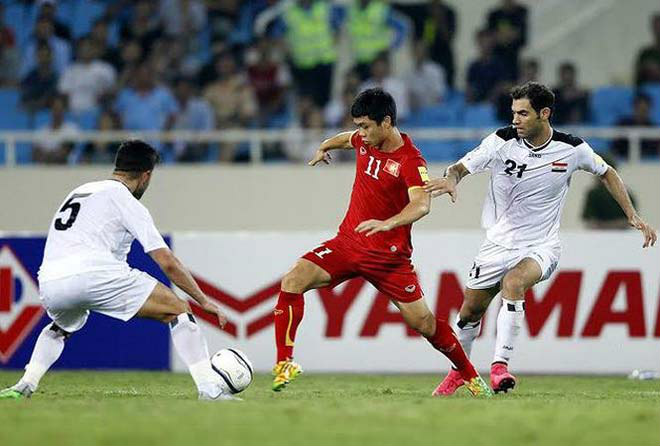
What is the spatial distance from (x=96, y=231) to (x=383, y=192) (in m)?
2.23

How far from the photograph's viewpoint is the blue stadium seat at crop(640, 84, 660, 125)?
19.4 metres

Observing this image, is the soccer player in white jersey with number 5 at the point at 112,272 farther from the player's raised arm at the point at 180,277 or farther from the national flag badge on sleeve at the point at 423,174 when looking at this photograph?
the national flag badge on sleeve at the point at 423,174

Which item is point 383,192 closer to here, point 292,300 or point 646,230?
point 292,300

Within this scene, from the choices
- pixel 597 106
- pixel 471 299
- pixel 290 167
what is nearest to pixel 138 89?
pixel 290 167

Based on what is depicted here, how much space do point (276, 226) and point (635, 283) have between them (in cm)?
524

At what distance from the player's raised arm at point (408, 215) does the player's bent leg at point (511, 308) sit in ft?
3.79

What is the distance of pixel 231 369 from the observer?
10422 mm

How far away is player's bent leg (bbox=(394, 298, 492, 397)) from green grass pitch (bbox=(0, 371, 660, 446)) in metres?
0.24

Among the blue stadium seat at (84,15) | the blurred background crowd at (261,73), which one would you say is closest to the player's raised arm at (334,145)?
the blurred background crowd at (261,73)

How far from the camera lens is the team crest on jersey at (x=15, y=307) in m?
15.2

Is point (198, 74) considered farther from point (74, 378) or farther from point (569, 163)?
point (569, 163)

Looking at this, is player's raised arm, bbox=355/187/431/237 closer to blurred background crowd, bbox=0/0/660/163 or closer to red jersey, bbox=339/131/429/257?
red jersey, bbox=339/131/429/257

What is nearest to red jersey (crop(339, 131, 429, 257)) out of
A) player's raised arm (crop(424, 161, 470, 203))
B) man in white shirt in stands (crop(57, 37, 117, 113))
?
player's raised arm (crop(424, 161, 470, 203))

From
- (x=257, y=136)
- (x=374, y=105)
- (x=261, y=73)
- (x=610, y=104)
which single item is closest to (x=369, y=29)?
(x=261, y=73)
